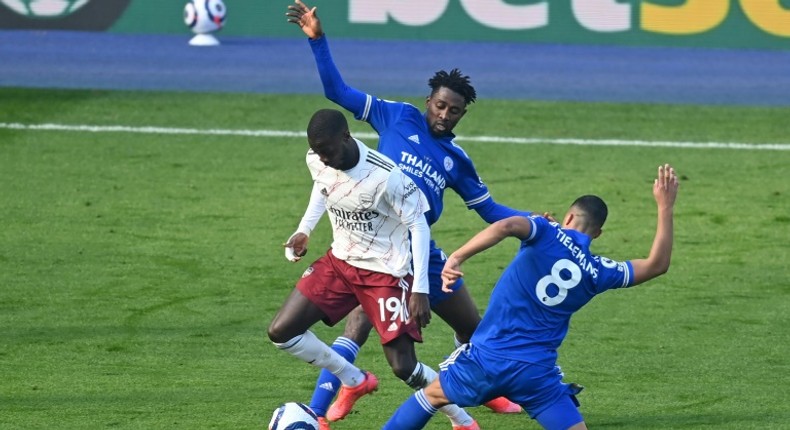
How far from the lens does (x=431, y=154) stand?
26.7 feet

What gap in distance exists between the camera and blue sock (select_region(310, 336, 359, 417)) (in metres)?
8.05

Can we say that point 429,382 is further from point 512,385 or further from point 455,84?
point 455,84

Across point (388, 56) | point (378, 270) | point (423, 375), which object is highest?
point (378, 270)

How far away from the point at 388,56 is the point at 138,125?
6221mm

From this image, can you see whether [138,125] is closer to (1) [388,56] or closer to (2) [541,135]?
(2) [541,135]

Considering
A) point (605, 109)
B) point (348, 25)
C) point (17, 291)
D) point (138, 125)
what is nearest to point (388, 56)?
point (348, 25)

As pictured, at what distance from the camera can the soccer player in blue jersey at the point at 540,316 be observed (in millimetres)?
6938

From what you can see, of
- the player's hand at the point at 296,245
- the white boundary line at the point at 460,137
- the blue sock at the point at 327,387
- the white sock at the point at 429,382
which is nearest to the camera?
the white sock at the point at 429,382

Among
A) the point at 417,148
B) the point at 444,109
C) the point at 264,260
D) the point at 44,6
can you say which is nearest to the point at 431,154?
the point at 417,148

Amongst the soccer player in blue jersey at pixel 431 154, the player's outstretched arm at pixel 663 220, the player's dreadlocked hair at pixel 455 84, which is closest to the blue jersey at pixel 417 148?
the soccer player in blue jersey at pixel 431 154

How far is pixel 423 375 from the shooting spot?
766cm

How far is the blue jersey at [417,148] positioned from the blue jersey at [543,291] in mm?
1227

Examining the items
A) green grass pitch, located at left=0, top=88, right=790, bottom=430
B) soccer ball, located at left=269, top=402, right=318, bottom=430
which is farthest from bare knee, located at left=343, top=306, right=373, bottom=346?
soccer ball, located at left=269, top=402, right=318, bottom=430

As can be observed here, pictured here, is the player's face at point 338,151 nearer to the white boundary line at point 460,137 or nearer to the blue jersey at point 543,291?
the blue jersey at point 543,291
